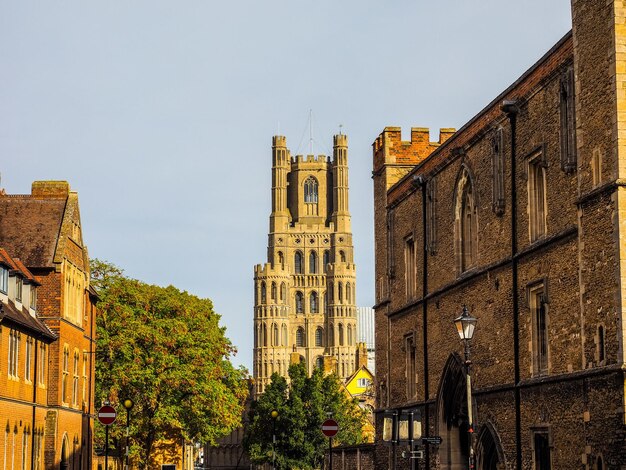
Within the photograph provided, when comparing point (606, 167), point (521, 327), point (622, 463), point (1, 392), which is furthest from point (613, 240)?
point (1, 392)

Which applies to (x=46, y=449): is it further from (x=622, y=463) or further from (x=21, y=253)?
(x=622, y=463)

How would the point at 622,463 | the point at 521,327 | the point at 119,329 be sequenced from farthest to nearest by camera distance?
the point at 119,329 → the point at 521,327 → the point at 622,463

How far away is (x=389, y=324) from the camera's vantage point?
50.0m

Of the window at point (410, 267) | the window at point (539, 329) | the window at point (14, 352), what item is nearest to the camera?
the window at point (539, 329)

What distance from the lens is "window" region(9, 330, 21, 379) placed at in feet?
132

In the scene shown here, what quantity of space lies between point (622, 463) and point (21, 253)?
2727cm

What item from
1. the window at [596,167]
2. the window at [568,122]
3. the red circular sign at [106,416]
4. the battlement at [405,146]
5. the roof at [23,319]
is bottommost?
the red circular sign at [106,416]

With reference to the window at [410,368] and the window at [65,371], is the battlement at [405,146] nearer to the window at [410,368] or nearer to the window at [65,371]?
the window at [410,368]

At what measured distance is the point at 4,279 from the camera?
133 feet

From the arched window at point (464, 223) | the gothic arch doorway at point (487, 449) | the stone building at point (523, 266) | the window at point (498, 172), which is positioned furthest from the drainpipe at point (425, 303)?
the window at point (498, 172)

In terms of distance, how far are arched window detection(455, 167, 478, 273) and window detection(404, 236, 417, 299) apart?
6523mm

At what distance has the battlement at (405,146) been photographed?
50688mm

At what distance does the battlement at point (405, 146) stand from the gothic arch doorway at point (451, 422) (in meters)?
11.8

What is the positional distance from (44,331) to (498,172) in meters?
17.1
